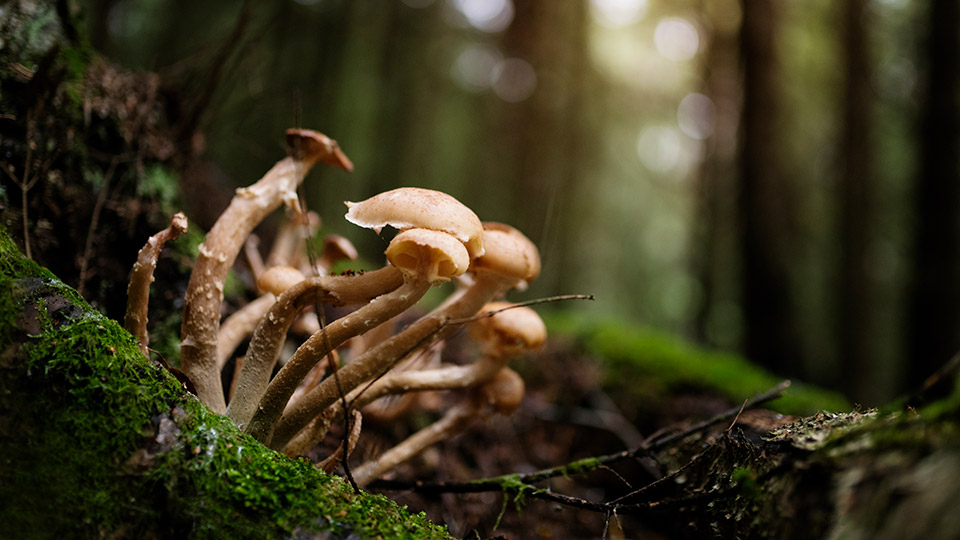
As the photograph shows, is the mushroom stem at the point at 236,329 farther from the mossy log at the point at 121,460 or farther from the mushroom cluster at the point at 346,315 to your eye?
the mossy log at the point at 121,460

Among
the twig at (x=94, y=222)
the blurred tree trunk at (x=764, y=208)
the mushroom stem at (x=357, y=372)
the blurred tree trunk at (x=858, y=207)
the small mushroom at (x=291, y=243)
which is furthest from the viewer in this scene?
the blurred tree trunk at (x=858, y=207)

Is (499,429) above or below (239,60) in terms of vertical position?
below

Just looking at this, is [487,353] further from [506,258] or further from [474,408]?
[506,258]

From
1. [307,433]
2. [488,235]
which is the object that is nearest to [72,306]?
[307,433]

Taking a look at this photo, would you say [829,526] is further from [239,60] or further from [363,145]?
[363,145]

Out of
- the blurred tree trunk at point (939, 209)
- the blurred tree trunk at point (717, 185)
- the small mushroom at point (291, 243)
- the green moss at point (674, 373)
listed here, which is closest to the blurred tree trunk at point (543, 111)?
the blurred tree trunk at point (717, 185)
